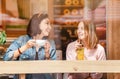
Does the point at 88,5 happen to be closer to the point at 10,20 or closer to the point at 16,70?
the point at 10,20

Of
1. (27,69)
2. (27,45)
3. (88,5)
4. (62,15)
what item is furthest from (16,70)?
(88,5)

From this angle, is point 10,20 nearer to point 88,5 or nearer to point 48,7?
point 48,7

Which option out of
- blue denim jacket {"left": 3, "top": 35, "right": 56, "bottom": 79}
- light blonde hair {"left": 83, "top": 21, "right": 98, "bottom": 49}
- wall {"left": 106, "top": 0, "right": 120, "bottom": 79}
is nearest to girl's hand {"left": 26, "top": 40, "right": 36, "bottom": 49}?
blue denim jacket {"left": 3, "top": 35, "right": 56, "bottom": 79}

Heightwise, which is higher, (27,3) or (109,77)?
(27,3)

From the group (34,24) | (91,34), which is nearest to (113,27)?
(91,34)

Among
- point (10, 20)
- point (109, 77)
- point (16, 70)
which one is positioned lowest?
point (109, 77)

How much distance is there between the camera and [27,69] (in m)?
1.62

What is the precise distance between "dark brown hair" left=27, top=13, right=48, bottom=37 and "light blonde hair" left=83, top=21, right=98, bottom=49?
29 cm

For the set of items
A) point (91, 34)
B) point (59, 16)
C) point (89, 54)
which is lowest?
point (89, 54)

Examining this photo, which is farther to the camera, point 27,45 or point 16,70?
point 27,45

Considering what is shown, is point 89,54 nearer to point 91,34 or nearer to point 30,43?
point 91,34

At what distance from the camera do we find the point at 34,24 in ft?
6.29

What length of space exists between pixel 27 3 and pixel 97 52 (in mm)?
577

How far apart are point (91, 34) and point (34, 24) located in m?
0.39
